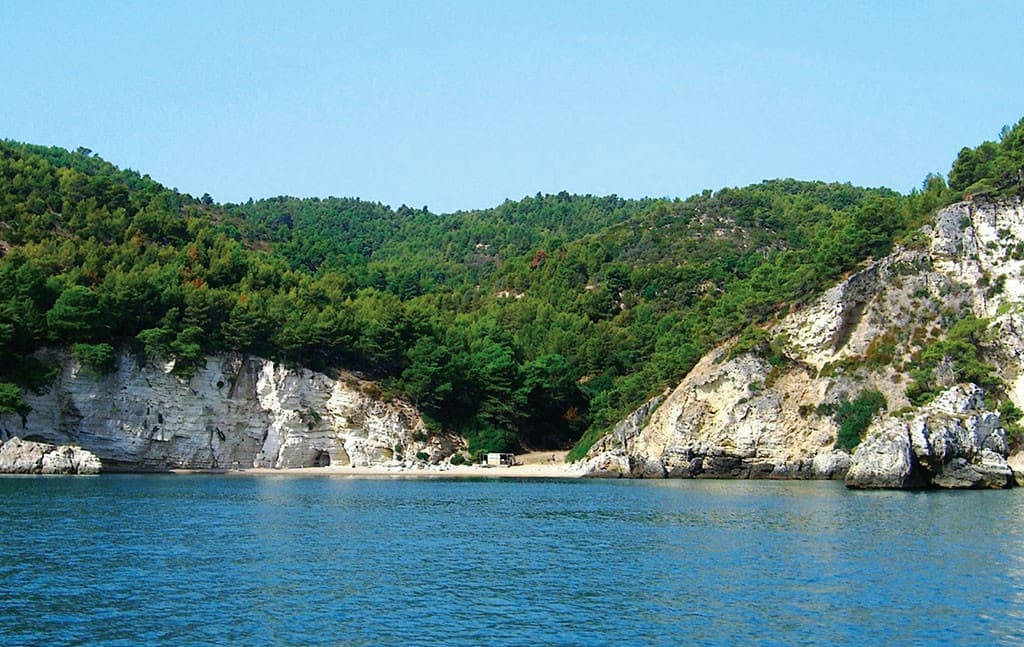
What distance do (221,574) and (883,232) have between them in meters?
60.6

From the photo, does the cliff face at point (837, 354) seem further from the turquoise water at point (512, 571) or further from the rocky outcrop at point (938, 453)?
the turquoise water at point (512, 571)

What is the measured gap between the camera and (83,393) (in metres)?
75.1

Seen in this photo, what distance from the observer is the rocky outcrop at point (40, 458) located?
6806 cm

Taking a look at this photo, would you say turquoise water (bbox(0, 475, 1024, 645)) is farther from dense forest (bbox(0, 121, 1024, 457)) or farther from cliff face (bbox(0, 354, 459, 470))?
dense forest (bbox(0, 121, 1024, 457))

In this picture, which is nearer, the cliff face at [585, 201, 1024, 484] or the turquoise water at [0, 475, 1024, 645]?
the turquoise water at [0, 475, 1024, 645]

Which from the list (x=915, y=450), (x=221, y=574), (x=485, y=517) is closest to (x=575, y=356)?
(x=915, y=450)

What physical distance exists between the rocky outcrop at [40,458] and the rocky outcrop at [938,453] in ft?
168

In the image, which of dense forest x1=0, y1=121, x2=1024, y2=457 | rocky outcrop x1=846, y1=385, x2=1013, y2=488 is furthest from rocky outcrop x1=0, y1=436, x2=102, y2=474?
rocky outcrop x1=846, y1=385, x2=1013, y2=488

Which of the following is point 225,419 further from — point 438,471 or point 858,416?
point 858,416

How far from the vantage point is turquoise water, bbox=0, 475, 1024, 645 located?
21.8 m

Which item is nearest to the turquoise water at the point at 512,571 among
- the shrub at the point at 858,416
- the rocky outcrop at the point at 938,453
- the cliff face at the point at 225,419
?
the rocky outcrop at the point at 938,453

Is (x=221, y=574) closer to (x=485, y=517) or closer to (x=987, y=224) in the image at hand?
(x=485, y=517)

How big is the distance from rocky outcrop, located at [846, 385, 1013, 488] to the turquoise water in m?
5.60

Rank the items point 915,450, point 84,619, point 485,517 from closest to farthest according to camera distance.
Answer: point 84,619
point 485,517
point 915,450
